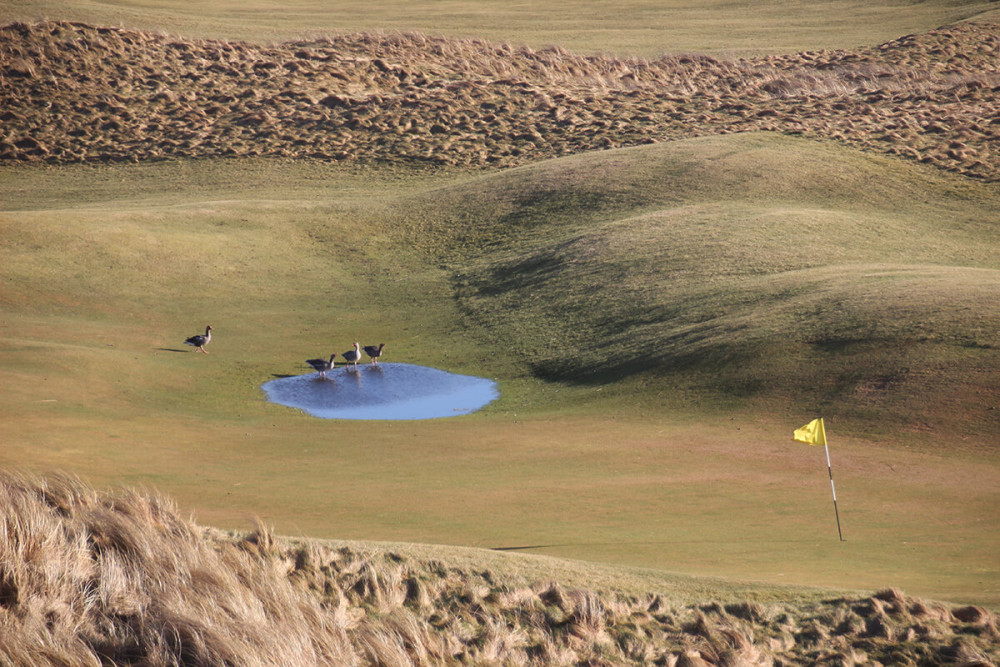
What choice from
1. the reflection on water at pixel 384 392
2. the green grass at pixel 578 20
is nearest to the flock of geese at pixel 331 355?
the reflection on water at pixel 384 392

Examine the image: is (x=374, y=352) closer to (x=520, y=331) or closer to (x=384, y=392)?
(x=384, y=392)

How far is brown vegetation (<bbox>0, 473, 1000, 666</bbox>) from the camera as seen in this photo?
24.7ft

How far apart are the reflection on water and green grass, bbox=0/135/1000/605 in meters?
0.96

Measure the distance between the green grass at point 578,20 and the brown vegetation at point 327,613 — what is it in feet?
244

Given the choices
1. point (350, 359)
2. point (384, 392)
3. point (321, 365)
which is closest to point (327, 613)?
point (384, 392)

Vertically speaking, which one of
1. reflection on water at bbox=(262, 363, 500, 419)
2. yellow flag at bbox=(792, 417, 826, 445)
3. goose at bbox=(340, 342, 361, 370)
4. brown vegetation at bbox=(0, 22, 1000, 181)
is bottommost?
yellow flag at bbox=(792, 417, 826, 445)

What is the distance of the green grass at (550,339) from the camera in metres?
16.0

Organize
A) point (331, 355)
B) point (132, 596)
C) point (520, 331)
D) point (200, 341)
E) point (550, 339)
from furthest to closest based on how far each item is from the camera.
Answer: point (520, 331) < point (550, 339) < point (331, 355) < point (200, 341) < point (132, 596)

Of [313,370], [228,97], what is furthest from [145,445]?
[228,97]

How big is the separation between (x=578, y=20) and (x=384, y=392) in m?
74.4

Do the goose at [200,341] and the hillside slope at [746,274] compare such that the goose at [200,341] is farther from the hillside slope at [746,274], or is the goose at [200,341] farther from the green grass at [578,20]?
the green grass at [578,20]

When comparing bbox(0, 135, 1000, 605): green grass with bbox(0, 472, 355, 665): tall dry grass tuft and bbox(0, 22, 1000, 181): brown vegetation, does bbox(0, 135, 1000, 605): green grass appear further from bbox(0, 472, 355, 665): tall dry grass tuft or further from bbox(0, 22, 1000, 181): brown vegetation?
bbox(0, 472, 355, 665): tall dry grass tuft

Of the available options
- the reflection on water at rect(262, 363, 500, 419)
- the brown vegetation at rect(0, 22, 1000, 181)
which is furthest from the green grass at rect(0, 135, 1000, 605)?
the brown vegetation at rect(0, 22, 1000, 181)

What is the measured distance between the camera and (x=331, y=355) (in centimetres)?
3425
